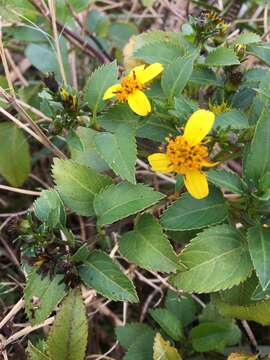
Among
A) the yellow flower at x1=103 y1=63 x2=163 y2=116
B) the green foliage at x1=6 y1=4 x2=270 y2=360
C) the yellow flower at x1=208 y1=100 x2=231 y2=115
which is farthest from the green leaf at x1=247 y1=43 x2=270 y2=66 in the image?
the yellow flower at x1=103 y1=63 x2=163 y2=116

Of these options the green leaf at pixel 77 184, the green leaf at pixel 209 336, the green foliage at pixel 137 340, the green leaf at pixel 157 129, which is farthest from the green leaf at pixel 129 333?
the green leaf at pixel 157 129

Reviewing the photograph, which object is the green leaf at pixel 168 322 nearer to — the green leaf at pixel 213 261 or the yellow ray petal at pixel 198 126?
the green leaf at pixel 213 261

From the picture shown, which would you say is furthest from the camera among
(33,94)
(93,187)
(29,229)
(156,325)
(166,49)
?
(33,94)

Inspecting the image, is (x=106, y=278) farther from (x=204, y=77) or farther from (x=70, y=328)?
(x=204, y=77)

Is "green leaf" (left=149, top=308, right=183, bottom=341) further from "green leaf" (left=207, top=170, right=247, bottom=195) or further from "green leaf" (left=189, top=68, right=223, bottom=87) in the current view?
"green leaf" (left=189, top=68, right=223, bottom=87)

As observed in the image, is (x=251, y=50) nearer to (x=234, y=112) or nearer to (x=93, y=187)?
(x=234, y=112)

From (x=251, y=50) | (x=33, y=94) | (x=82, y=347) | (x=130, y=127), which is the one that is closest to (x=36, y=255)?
(x=82, y=347)

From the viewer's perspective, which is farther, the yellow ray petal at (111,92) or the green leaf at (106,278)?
the yellow ray petal at (111,92)
